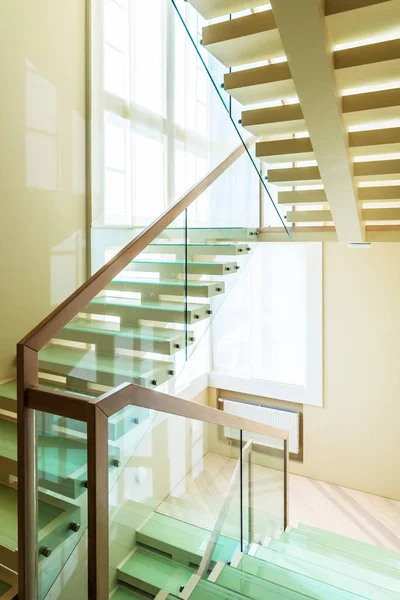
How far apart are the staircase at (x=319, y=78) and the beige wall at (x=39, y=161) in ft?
6.29

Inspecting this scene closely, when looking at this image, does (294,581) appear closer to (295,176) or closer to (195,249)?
(195,249)

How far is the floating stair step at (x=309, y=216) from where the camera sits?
4102 mm

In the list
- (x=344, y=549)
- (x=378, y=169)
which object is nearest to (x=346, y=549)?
(x=344, y=549)

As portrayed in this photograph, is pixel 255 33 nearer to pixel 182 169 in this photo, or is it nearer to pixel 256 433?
pixel 256 433

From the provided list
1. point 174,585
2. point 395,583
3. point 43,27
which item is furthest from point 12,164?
point 395,583

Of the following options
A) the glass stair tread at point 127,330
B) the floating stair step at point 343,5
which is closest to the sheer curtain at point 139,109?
the glass stair tread at point 127,330

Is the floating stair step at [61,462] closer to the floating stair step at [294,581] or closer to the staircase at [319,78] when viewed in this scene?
the floating stair step at [294,581]

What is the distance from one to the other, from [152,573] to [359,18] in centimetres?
270

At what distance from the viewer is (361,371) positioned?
17.9ft

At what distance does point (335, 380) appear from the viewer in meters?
5.61

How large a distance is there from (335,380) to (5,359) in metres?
3.67

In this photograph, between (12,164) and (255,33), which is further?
(12,164)

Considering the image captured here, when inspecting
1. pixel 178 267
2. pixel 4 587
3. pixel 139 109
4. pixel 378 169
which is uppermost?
pixel 139 109

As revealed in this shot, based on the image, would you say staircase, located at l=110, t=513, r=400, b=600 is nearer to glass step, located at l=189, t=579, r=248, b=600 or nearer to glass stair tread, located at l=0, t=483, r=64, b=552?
glass step, located at l=189, t=579, r=248, b=600
